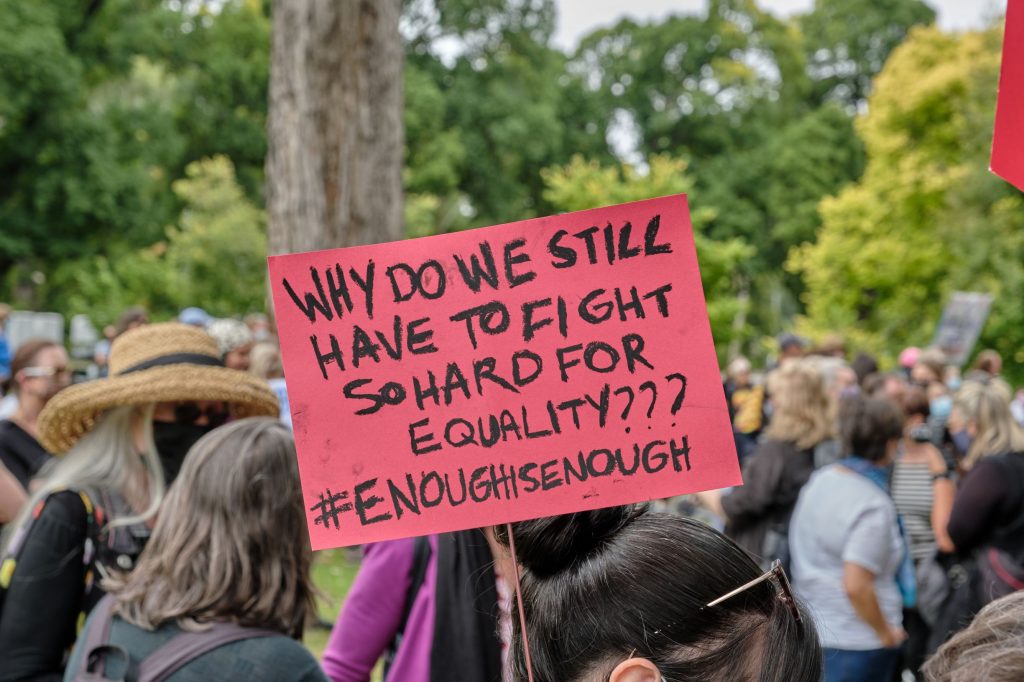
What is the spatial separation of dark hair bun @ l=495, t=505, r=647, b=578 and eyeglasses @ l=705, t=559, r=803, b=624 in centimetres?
19

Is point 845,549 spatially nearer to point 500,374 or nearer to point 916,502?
point 916,502

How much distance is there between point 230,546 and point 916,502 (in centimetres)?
376

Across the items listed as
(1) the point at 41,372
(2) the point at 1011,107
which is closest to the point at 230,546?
(2) the point at 1011,107

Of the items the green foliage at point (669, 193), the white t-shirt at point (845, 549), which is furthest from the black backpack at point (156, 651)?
the green foliage at point (669, 193)

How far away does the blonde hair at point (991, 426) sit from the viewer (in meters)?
4.28

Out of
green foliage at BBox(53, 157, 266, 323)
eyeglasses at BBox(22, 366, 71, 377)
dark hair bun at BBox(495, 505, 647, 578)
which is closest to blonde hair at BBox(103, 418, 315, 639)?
dark hair bun at BBox(495, 505, 647, 578)

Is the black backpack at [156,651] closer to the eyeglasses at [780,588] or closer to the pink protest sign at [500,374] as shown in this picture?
the pink protest sign at [500,374]

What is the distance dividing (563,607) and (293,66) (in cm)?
426

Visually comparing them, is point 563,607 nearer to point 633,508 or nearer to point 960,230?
point 633,508

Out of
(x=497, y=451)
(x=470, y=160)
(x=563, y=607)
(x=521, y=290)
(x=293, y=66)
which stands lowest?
(x=563, y=607)

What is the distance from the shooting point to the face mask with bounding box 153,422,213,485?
9.27ft

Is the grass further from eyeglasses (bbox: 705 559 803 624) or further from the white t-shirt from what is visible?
eyeglasses (bbox: 705 559 803 624)

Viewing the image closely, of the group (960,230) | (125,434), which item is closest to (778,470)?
(125,434)

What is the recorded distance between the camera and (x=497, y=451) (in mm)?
1402
